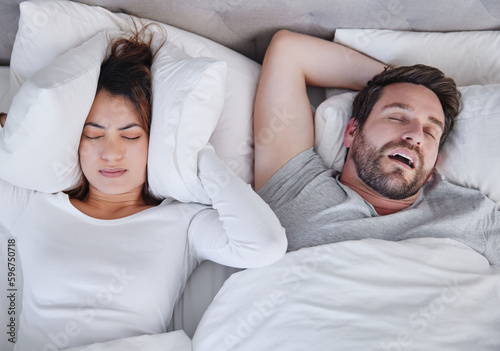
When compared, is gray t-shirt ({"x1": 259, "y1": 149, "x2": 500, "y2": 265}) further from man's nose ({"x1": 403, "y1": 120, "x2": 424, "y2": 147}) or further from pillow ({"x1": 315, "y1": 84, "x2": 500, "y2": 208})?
man's nose ({"x1": 403, "y1": 120, "x2": 424, "y2": 147})

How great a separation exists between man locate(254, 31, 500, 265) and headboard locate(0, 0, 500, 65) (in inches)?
4.2

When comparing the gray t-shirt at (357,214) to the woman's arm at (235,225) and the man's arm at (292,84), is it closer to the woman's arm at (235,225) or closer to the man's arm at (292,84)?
the man's arm at (292,84)

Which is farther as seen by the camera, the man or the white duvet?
the man

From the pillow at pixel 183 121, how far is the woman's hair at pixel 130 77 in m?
0.04

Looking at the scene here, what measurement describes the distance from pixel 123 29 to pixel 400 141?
997mm

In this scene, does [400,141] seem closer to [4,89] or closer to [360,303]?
[360,303]

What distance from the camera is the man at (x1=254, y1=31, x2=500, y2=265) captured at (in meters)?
1.33

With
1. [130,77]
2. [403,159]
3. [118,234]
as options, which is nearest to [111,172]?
[118,234]

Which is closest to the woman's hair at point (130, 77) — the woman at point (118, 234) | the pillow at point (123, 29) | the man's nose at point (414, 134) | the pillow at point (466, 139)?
the woman at point (118, 234)

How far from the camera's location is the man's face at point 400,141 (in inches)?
53.4

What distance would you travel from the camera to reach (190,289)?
1.37 metres

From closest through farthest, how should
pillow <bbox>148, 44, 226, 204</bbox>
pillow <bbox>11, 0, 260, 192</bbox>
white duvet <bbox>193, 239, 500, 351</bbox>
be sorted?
white duvet <bbox>193, 239, 500, 351</bbox> → pillow <bbox>148, 44, 226, 204</bbox> → pillow <bbox>11, 0, 260, 192</bbox>

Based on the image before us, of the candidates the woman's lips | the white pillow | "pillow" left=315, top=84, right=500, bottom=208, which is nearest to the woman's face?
the woman's lips

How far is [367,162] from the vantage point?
1.40 meters
